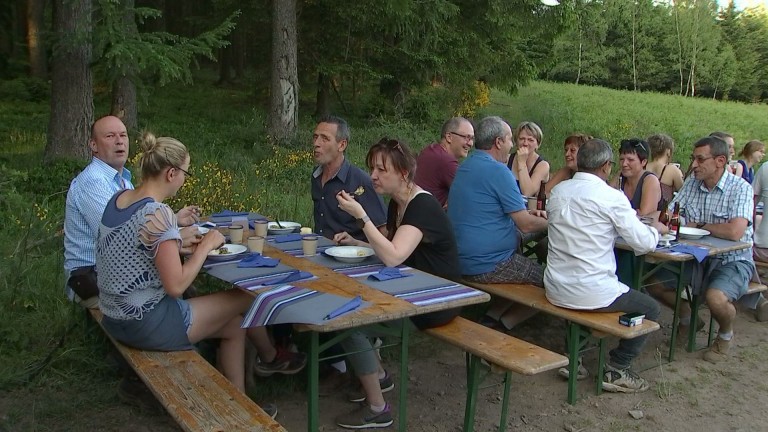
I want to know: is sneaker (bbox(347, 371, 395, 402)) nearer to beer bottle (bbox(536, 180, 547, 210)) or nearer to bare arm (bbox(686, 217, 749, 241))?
beer bottle (bbox(536, 180, 547, 210))

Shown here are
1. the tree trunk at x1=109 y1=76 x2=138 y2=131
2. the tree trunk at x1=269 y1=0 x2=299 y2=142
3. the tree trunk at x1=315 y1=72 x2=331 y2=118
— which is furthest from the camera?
the tree trunk at x1=315 y1=72 x2=331 y2=118

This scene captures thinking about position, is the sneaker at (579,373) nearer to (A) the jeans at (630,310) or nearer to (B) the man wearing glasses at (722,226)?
(A) the jeans at (630,310)

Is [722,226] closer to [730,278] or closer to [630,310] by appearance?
[730,278]

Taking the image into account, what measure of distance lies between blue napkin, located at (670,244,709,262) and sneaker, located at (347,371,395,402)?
2234mm

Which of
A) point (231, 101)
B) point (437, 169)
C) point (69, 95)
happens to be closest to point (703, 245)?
point (437, 169)

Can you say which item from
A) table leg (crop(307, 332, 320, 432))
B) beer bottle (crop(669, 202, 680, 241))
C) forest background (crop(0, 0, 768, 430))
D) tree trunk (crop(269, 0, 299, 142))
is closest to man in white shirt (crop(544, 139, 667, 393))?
beer bottle (crop(669, 202, 680, 241))

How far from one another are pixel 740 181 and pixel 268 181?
622 cm

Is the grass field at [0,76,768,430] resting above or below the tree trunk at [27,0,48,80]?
below

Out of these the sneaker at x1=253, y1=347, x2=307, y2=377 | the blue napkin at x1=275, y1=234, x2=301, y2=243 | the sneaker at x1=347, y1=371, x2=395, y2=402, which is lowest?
the sneaker at x1=347, y1=371, x2=395, y2=402

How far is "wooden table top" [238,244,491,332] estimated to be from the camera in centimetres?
296

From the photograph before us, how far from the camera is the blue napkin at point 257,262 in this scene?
12.2 feet

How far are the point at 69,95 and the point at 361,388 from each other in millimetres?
6387

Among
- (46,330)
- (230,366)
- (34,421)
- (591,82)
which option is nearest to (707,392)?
(230,366)

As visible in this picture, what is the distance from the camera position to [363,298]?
3256mm
